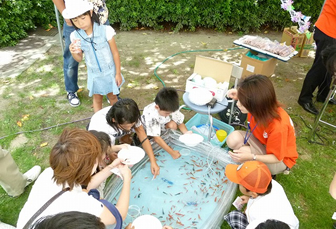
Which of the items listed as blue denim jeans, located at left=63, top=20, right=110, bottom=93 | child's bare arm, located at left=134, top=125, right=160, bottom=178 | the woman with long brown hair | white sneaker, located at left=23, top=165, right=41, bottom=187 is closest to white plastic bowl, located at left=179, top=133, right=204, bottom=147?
child's bare arm, located at left=134, top=125, right=160, bottom=178

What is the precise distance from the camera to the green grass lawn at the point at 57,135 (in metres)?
2.35

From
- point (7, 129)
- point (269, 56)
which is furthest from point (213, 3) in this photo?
point (7, 129)

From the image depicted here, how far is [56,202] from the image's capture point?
141cm

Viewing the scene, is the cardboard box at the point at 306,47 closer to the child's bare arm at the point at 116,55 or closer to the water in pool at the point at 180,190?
the water in pool at the point at 180,190

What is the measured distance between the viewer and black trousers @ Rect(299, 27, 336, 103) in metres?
3.26

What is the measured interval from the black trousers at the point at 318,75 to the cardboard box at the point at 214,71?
144 cm

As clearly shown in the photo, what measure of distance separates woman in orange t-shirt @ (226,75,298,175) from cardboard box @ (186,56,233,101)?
1.42 feet

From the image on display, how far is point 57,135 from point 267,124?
92.8 inches

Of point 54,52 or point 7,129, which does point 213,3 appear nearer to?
point 54,52

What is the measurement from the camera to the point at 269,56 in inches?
150

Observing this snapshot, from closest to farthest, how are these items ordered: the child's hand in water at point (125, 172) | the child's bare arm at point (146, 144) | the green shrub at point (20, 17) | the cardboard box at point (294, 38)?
the child's hand in water at point (125, 172) < the child's bare arm at point (146, 144) < the cardboard box at point (294, 38) < the green shrub at point (20, 17)

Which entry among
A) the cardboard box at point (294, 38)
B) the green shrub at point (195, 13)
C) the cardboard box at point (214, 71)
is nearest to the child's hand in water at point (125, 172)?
the cardboard box at point (214, 71)

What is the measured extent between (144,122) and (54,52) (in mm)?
3157

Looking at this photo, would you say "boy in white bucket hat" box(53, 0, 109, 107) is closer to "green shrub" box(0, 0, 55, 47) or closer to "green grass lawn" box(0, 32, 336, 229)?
"green grass lawn" box(0, 32, 336, 229)
